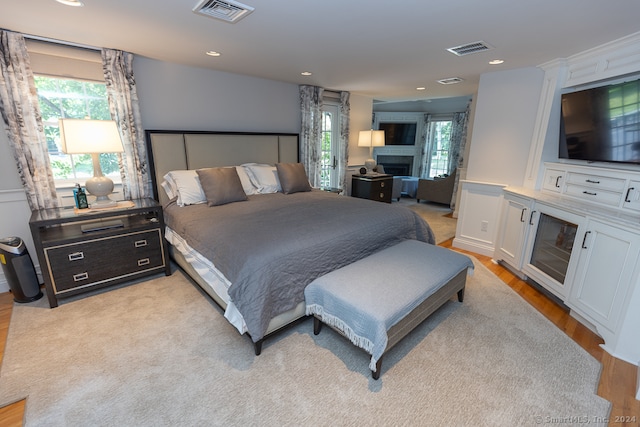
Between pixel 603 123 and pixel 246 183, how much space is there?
3607 millimetres

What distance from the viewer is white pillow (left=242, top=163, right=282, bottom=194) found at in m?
3.79

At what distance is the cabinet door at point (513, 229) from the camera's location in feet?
9.87

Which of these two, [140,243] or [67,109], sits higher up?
[67,109]

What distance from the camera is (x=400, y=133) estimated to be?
27.3 feet

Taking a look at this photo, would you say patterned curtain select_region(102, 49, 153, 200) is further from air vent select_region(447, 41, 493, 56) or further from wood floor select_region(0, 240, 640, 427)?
air vent select_region(447, 41, 493, 56)

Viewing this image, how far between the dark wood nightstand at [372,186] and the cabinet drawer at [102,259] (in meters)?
3.75

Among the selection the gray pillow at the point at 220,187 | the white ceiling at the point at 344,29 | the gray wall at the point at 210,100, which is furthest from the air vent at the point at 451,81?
the gray pillow at the point at 220,187

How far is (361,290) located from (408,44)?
2158 millimetres

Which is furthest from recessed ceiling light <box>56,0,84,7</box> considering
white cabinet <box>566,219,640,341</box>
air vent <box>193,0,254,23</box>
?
white cabinet <box>566,219,640,341</box>

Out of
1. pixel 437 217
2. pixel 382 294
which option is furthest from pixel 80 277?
pixel 437 217

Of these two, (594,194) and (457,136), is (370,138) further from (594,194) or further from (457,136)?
(594,194)

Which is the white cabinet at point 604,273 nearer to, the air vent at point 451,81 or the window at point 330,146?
the air vent at point 451,81

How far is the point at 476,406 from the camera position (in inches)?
63.4

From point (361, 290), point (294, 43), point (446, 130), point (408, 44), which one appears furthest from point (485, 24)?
point (446, 130)
